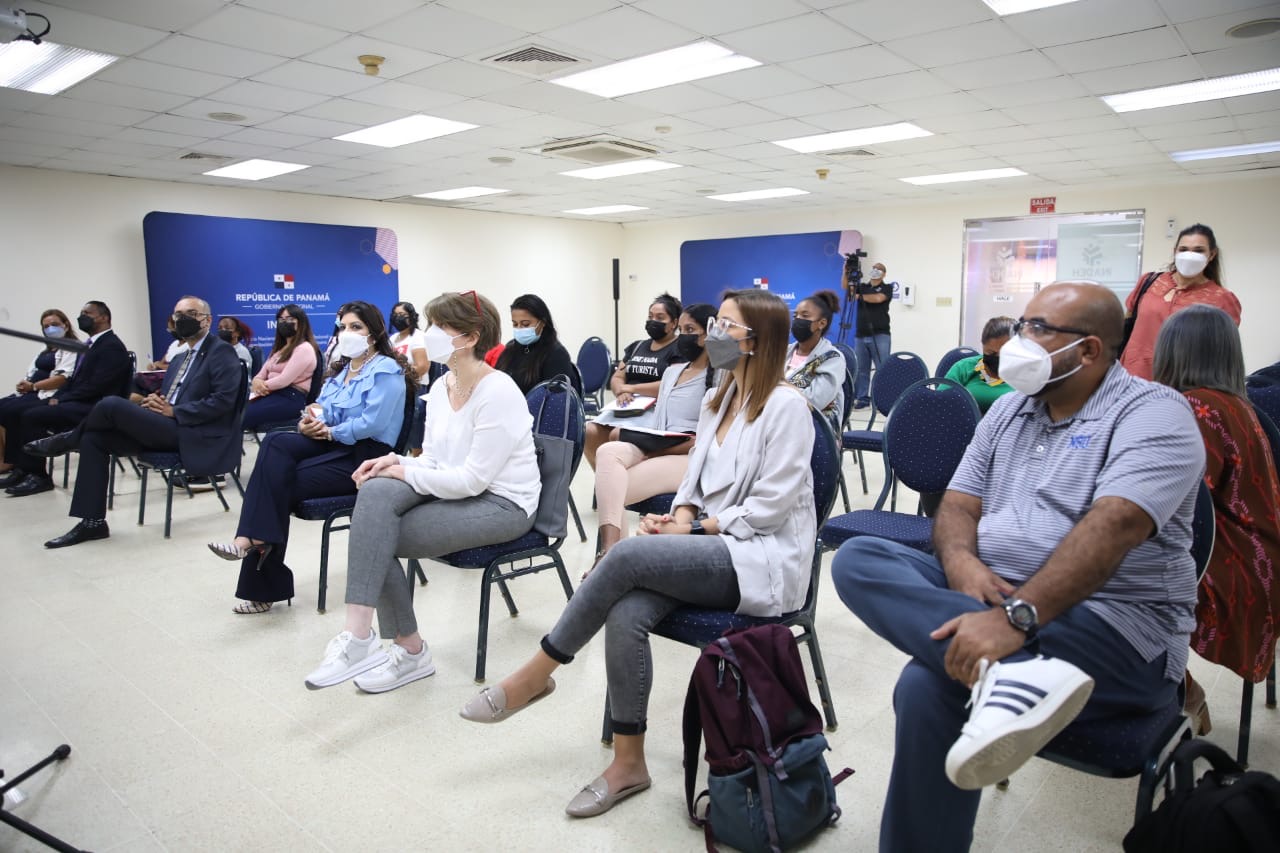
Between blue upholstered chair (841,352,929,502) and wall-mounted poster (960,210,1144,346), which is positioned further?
wall-mounted poster (960,210,1144,346)

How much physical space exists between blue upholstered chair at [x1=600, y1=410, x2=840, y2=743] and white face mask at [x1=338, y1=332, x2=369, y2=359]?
2.00 m

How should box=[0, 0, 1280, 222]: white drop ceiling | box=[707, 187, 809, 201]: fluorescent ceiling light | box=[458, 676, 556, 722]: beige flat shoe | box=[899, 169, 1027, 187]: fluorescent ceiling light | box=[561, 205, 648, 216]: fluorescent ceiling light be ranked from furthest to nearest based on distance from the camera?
box=[561, 205, 648, 216]: fluorescent ceiling light
box=[707, 187, 809, 201]: fluorescent ceiling light
box=[899, 169, 1027, 187]: fluorescent ceiling light
box=[0, 0, 1280, 222]: white drop ceiling
box=[458, 676, 556, 722]: beige flat shoe

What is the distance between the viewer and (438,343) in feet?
9.89

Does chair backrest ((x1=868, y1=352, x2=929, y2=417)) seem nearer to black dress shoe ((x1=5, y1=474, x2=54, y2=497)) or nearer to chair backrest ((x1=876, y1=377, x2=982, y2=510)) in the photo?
chair backrest ((x1=876, y1=377, x2=982, y2=510))

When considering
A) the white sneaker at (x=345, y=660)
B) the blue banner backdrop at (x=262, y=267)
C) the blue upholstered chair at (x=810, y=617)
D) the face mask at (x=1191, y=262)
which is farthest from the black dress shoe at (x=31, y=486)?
the face mask at (x=1191, y=262)

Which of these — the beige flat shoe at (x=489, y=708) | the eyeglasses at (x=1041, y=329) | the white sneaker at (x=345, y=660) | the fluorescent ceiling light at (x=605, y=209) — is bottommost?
the white sneaker at (x=345, y=660)

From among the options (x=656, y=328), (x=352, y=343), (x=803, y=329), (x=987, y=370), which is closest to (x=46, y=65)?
(x=352, y=343)

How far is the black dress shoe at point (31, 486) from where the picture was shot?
18.6 feet

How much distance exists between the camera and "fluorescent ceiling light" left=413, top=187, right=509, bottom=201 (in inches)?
382

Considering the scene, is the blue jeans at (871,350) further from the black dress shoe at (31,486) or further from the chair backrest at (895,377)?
the black dress shoe at (31,486)

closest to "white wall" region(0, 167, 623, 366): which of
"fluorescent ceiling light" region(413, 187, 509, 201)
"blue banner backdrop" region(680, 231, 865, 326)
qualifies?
"fluorescent ceiling light" region(413, 187, 509, 201)

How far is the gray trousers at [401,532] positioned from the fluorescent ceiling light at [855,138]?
5.29 meters

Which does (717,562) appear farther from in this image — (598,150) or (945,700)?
(598,150)

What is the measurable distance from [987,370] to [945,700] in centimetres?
280
